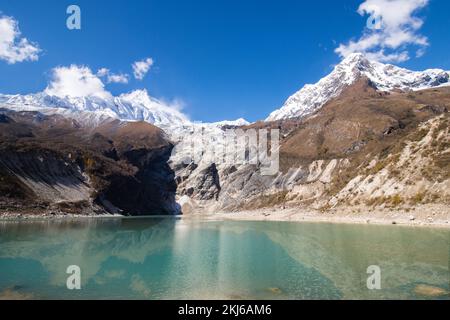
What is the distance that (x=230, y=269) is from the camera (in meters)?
37.9

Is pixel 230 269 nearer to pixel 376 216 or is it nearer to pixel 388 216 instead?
pixel 388 216

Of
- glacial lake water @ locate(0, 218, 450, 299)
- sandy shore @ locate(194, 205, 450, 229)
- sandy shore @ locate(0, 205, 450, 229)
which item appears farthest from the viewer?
sandy shore @ locate(0, 205, 450, 229)

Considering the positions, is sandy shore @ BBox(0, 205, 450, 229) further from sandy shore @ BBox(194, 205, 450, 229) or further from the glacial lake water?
the glacial lake water

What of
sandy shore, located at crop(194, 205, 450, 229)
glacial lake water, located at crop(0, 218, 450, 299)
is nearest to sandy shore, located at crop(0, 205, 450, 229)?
sandy shore, located at crop(194, 205, 450, 229)

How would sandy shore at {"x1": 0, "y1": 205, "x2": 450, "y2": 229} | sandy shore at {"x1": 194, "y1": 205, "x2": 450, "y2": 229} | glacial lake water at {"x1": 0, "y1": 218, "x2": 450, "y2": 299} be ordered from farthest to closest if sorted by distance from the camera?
sandy shore at {"x1": 0, "y1": 205, "x2": 450, "y2": 229}, sandy shore at {"x1": 194, "y1": 205, "x2": 450, "y2": 229}, glacial lake water at {"x1": 0, "y1": 218, "x2": 450, "y2": 299}

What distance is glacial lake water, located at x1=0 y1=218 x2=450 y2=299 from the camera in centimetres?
2806

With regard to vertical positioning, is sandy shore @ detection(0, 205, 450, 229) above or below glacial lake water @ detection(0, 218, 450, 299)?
above

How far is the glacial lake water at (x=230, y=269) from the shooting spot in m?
28.1

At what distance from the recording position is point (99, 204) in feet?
557

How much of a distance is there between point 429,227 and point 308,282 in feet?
165

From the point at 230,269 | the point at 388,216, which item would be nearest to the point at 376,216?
the point at 388,216

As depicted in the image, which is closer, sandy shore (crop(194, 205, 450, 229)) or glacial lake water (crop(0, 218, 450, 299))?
glacial lake water (crop(0, 218, 450, 299))
